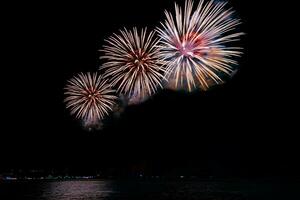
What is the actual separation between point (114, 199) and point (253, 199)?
27.9 m

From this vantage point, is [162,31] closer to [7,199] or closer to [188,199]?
[188,199]

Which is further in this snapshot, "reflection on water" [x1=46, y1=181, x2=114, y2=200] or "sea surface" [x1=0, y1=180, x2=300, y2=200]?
"reflection on water" [x1=46, y1=181, x2=114, y2=200]

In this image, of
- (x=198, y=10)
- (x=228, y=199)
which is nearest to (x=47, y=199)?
(x=228, y=199)

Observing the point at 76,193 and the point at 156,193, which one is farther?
the point at 76,193

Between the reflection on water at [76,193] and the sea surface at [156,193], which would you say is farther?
the reflection on water at [76,193]

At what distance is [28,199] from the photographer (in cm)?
8356

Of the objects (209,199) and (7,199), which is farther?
(7,199)

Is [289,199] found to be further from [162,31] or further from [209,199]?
[162,31]

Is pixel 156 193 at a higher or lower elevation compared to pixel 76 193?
lower

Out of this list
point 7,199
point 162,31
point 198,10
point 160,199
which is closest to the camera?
point 198,10

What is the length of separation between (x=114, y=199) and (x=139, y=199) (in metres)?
4.89

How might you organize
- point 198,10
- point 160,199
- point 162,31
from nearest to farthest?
1. point 198,10
2. point 162,31
3. point 160,199

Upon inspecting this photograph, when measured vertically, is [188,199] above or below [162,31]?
below

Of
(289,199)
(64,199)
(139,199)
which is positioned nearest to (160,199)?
(139,199)
